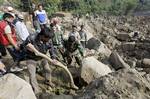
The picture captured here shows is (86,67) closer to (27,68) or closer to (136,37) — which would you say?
(27,68)

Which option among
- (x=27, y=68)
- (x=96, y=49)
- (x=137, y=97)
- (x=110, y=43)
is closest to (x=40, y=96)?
(x=27, y=68)

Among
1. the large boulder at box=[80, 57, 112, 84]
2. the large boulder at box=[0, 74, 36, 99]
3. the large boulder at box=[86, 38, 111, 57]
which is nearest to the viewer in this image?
the large boulder at box=[0, 74, 36, 99]

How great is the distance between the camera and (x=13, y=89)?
27.4ft

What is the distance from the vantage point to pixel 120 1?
11144 centimetres

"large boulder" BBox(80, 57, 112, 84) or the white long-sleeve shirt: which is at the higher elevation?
the white long-sleeve shirt

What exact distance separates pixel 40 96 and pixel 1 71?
1085 millimetres

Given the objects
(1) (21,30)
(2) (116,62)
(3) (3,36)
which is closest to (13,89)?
(3) (3,36)

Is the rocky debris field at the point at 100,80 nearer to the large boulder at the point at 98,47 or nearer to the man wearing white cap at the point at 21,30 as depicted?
the large boulder at the point at 98,47

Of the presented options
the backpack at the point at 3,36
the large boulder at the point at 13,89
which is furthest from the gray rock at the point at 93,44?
the large boulder at the point at 13,89

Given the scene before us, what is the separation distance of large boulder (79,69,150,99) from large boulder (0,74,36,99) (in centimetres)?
113

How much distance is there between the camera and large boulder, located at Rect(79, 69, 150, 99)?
8.38 m

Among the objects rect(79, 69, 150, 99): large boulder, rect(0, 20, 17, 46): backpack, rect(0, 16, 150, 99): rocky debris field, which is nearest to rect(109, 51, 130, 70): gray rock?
rect(0, 16, 150, 99): rocky debris field

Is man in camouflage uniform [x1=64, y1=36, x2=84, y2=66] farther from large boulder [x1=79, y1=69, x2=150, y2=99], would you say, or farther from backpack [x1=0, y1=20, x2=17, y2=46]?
large boulder [x1=79, y1=69, x2=150, y2=99]

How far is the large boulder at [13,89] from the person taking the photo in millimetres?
8144
